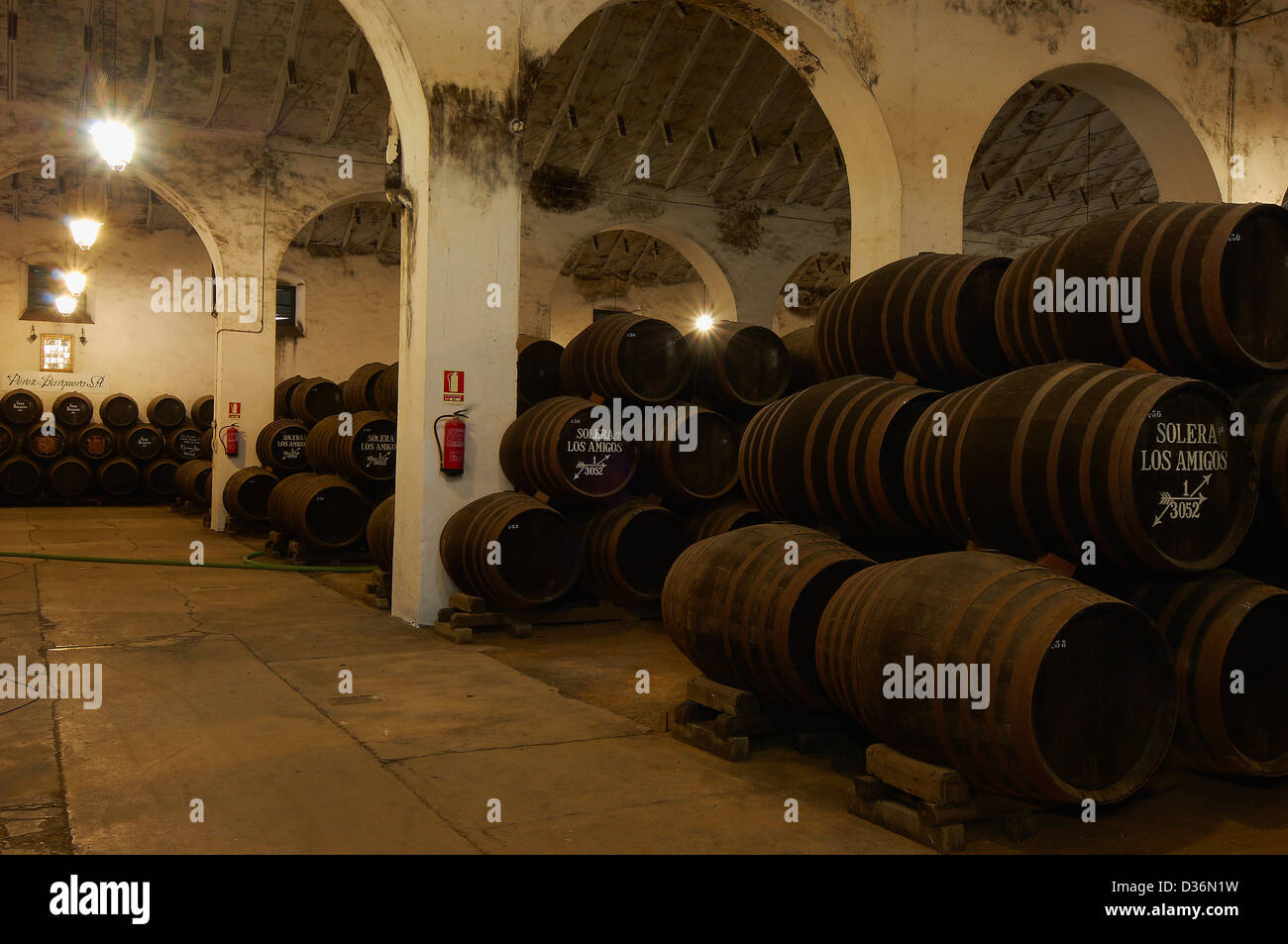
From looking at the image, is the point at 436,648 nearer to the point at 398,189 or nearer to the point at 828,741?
the point at 828,741

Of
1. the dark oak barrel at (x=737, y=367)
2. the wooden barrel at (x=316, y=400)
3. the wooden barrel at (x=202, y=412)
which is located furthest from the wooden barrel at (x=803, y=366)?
the wooden barrel at (x=202, y=412)

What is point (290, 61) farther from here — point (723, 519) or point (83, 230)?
point (723, 519)

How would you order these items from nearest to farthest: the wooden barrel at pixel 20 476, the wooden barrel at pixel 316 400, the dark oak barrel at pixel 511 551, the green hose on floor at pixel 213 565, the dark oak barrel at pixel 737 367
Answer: the dark oak barrel at pixel 511 551
the dark oak barrel at pixel 737 367
the green hose on floor at pixel 213 565
the wooden barrel at pixel 316 400
the wooden barrel at pixel 20 476

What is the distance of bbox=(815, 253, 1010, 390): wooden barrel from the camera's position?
476cm

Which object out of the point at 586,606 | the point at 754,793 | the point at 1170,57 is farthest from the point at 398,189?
the point at 1170,57

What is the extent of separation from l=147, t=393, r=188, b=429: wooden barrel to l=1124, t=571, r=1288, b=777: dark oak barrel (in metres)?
17.4

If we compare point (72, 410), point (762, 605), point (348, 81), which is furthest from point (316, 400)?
point (762, 605)

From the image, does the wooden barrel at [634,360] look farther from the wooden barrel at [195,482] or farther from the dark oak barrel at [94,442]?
the dark oak barrel at [94,442]

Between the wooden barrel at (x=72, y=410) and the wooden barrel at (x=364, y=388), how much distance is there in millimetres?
8247

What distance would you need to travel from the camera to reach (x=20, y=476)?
647 inches

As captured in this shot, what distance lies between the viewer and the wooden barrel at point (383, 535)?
25.1 ft

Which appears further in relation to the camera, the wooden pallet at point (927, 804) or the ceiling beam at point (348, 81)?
the ceiling beam at point (348, 81)

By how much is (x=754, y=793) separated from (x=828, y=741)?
2.46ft

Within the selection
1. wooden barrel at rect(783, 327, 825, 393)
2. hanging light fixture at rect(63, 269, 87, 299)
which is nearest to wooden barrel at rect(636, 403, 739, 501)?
wooden barrel at rect(783, 327, 825, 393)
